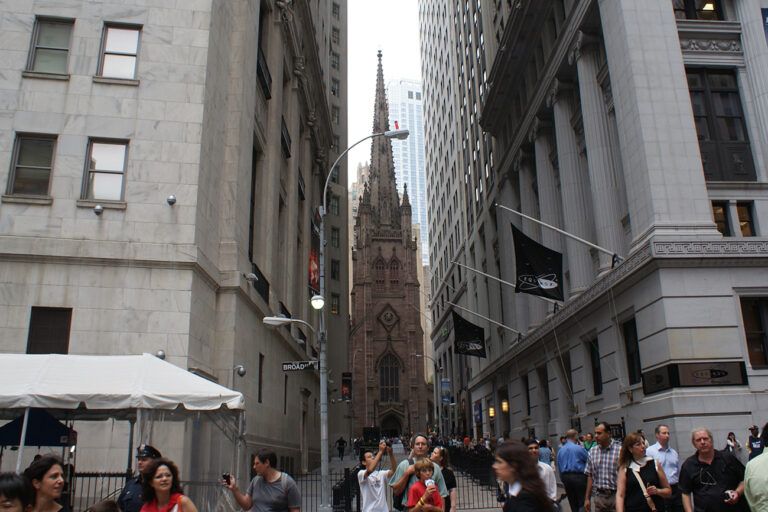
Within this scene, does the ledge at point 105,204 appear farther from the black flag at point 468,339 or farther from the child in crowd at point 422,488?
the black flag at point 468,339

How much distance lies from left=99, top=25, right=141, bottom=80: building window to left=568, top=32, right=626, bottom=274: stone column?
1659 centimetres

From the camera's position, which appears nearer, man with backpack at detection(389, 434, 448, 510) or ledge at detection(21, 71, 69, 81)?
man with backpack at detection(389, 434, 448, 510)

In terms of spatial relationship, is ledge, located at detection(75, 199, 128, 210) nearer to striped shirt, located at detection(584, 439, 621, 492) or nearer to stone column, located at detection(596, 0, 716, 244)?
striped shirt, located at detection(584, 439, 621, 492)

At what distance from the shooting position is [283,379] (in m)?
29.5

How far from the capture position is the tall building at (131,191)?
17.1 meters

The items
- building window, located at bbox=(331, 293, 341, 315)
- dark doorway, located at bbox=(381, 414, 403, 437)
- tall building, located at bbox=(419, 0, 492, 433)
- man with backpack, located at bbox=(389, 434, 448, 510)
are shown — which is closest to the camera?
man with backpack, located at bbox=(389, 434, 448, 510)

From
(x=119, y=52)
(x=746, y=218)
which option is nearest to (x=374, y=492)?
(x=119, y=52)

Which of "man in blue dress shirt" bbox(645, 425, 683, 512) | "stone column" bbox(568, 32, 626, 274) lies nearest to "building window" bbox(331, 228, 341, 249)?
"stone column" bbox(568, 32, 626, 274)

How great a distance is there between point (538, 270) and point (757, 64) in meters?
9.99

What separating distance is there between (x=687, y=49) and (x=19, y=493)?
23.6 meters

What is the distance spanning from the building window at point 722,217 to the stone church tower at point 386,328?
89480mm

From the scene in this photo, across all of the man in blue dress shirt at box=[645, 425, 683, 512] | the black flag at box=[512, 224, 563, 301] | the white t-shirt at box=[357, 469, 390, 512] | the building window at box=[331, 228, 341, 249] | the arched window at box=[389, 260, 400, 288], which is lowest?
the white t-shirt at box=[357, 469, 390, 512]

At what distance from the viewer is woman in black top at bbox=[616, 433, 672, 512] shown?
8211 mm

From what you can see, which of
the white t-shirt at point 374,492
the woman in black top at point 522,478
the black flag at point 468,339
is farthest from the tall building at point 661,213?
the woman in black top at point 522,478
